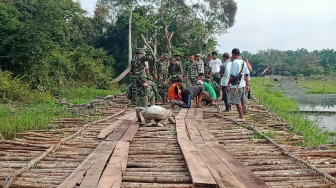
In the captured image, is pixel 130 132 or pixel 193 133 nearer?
pixel 193 133

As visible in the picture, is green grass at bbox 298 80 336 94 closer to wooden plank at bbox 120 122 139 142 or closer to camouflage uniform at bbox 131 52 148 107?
camouflage uniform at bbox 131 52 148 107

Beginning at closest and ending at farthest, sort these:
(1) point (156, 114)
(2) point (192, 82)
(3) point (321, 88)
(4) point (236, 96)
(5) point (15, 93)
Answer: (1) point (156, 114)
(4) point (236, 96)
(2) point (192, 82)
(5) point (15, 93)
(3) point (321, 88)

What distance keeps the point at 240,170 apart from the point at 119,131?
2.60m

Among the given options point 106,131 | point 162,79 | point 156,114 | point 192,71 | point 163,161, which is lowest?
point 163,161

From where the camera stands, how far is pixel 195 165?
3160 mm

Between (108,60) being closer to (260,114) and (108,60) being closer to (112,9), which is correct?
(112,9)

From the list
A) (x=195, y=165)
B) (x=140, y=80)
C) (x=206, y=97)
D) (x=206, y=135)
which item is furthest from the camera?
(x=206, y=97)

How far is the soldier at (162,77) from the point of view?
10.5 metres

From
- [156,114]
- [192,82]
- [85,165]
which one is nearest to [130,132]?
[156,114]

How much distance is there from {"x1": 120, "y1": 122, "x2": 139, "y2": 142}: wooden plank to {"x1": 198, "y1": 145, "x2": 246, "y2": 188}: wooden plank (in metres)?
A: 1.16

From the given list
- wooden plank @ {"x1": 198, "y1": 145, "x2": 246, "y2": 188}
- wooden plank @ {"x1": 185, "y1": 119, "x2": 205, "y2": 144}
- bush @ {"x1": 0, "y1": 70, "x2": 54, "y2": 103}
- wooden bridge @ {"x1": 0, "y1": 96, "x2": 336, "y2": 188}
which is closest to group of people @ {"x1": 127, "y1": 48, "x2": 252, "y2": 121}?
wooden plank @ {"x1": 185, "y1": 119, "x2": 205, "y2": 144}

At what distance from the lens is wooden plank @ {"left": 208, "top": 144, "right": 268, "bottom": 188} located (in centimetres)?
270

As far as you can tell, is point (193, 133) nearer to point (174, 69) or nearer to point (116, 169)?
point (116, 169)

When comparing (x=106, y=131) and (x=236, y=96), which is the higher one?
(x=236, y=96)
